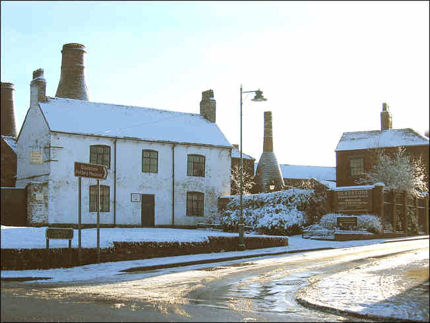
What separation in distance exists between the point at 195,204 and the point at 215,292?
2751 cm

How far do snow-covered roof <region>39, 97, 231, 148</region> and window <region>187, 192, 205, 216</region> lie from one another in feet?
12.3

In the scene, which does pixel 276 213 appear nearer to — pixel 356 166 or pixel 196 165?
pixel 196 165

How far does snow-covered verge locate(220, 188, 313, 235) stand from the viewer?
32094 mm

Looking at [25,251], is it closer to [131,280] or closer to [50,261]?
[50,261]

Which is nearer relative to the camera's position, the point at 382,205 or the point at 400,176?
the point at 382,205

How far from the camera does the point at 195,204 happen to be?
129 ft

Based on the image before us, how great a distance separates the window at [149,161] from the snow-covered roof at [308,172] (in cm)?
3913

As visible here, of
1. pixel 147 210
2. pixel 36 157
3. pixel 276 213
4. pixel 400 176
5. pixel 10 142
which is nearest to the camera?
pixel 276 213

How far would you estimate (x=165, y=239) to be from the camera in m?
20.5

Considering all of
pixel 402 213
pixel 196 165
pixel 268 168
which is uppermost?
pixel 268 168

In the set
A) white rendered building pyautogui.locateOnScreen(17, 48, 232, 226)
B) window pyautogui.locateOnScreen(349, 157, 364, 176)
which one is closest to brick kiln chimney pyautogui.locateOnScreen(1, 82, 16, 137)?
white rendered building pyautogui.locateOnScreen(17, 48, 232, 226)

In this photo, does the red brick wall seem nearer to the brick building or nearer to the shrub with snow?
the brick building

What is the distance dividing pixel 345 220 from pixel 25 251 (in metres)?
19.7

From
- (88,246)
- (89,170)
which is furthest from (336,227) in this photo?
(89,170)
